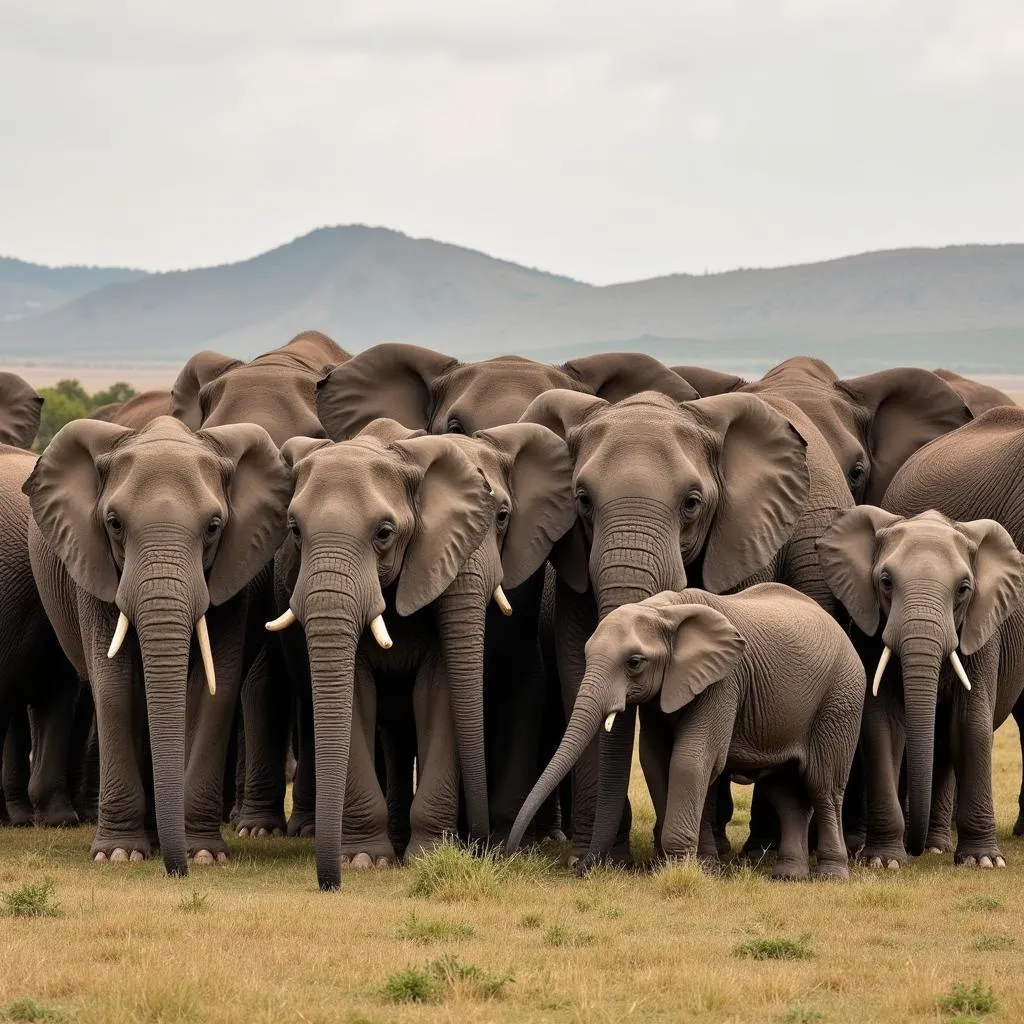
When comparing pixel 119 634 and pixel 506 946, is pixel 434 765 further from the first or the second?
pixel 506 946

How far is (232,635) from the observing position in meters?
12.8

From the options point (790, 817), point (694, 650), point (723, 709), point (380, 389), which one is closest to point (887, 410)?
point (380, 389)

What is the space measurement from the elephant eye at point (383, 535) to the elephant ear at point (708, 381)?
5.88 meters

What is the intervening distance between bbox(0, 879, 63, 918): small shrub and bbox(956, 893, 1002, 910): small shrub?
4.51m

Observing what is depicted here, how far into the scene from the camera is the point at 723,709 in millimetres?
11703

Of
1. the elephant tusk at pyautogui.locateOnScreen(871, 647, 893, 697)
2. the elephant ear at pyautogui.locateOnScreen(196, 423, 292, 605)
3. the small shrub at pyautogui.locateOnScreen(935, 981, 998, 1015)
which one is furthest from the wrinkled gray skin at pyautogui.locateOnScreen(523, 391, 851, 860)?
the small shrub at pyautogui.locateOnScreen(935, 981, 998, 1015)

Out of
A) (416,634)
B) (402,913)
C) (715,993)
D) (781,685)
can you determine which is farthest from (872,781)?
(715,993)

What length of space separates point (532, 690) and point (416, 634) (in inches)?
62.4

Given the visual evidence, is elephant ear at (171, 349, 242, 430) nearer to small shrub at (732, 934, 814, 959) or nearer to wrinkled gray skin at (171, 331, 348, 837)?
wrinkled gray skin at (171, 331, 348, 837)

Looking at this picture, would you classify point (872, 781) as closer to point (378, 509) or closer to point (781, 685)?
point (781, 685)

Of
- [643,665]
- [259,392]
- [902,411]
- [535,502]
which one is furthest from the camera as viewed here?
[902,411]

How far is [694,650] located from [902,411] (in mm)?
6120

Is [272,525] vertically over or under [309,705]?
over

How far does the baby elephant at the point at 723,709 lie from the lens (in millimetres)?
11422
